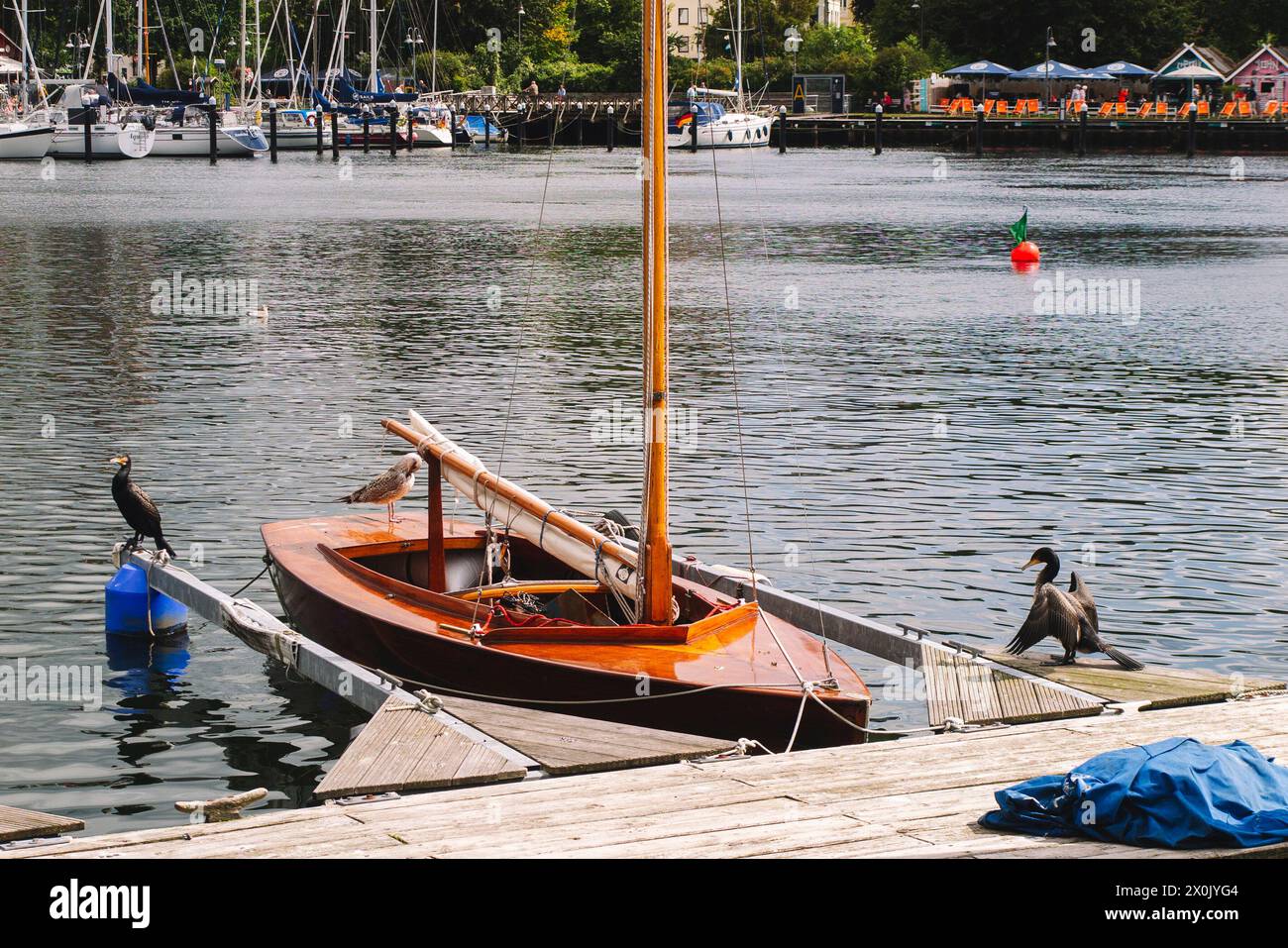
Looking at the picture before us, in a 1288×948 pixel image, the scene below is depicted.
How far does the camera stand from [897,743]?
12.1m

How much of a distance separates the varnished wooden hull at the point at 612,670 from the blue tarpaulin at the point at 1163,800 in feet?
8.20

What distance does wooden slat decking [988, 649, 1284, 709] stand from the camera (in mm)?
13242

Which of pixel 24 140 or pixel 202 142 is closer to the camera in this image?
pixel 24 140

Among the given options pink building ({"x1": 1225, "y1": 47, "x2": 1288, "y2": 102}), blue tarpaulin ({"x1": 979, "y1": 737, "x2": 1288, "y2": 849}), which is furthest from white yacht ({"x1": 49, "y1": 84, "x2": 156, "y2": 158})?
blue tarpaulin ({"x1": 979, "y1": 737, "x2": 1288, "y2": 849})

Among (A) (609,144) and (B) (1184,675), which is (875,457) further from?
(A) (609,144)

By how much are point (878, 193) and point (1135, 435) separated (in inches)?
2591

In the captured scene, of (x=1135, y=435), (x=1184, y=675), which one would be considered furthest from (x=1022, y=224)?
(x=1184, y=675)

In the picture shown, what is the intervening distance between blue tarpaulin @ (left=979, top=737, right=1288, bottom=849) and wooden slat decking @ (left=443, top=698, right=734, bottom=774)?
2.42m

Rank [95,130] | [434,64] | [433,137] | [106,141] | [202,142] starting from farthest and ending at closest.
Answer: [434,64], [433,137], [202,142], [106,141], [95,130]

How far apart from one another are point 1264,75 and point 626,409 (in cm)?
12171

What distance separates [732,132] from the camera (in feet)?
422
